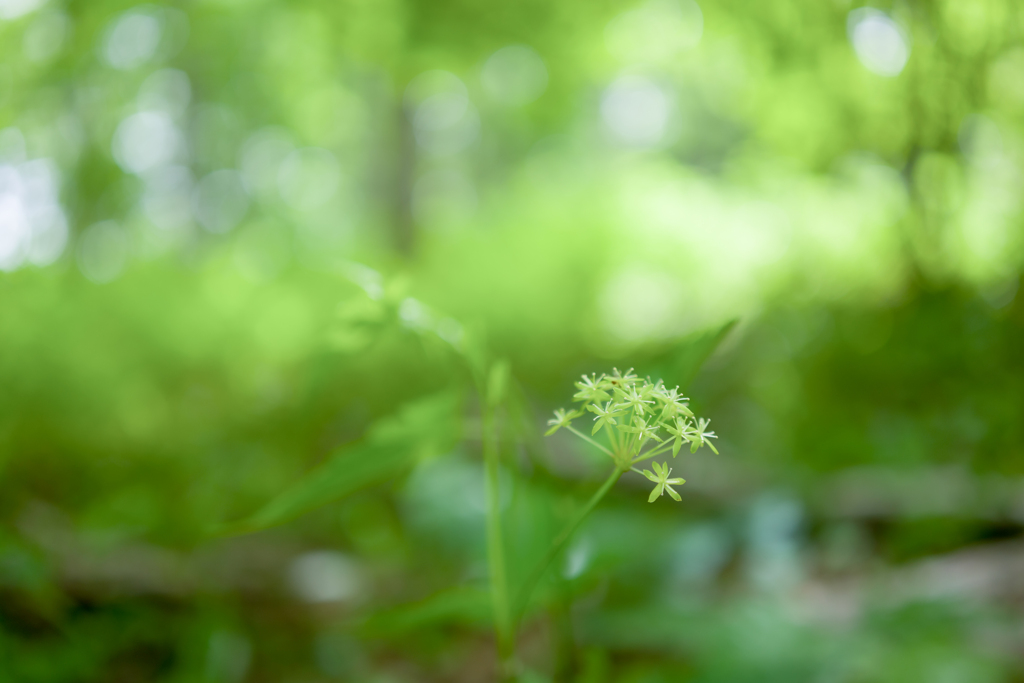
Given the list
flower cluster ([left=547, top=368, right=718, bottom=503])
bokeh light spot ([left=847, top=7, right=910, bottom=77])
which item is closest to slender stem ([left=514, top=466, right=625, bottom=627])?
flower cluster ([left=547, top=368, right=718, bottom=503])

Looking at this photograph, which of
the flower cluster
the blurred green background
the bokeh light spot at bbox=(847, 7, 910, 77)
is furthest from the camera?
the bokeh light spot at bbox=(847, 7, 910, 77)

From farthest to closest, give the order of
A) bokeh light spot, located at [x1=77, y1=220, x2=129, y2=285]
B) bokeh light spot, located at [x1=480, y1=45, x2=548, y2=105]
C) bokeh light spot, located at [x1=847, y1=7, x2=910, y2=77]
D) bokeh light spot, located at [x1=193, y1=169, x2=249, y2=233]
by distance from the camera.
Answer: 1. bokeh light spot, located at [x1=193, y1=169, x2=249, y2=233]
2. bokeh light spot, located at [x1=480, y1=45, x2=548, y2=105]
3. bokeh light spot, located at [x1=77, y1=220, x2=129, y2=285]
4. bokeh light spot, located at [x1=847, y1=7, x2=910, y2=77]

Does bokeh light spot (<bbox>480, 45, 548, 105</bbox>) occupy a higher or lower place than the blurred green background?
higher

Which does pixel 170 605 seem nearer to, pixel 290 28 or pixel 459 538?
pixel 459 538

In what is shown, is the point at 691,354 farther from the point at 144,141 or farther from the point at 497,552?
the point at 144,141

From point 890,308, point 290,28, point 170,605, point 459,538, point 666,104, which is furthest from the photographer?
point 666,104

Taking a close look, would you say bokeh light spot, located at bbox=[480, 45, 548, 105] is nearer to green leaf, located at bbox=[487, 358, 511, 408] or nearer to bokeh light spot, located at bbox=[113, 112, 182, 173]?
bokeh light spot, located at bbox=[113, 112, 182, 173]

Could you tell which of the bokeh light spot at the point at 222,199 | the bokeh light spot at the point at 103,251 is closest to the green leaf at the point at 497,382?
the bokeh light spot at the point at 103,251

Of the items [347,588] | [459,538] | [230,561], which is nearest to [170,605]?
[230,561]
